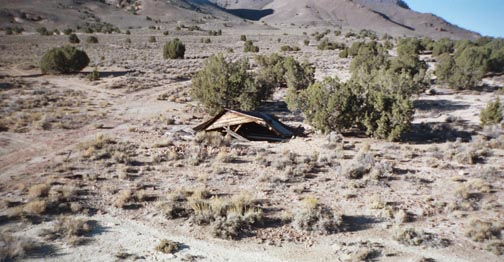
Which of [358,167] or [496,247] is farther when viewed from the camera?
[358,167]

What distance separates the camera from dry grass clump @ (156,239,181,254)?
8219 millimetres

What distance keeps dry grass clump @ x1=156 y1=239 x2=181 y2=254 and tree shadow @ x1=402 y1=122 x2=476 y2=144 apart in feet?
40.1

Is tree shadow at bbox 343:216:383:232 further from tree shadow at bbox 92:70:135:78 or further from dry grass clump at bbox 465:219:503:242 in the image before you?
tree shadow at bbox 92:70:135:78

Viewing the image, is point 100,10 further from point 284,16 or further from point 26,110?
point 26,110

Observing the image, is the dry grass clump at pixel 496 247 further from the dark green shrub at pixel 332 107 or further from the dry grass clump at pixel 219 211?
the dark green shrub at pixel 332 107

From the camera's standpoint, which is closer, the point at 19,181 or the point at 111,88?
the point at 19,181

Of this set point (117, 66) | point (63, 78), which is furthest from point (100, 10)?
point (63, 78)

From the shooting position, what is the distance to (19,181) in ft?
38.6

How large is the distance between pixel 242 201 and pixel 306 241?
2.36m

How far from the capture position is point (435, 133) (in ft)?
57.7

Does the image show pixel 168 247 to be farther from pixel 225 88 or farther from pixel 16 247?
pixel 225 88

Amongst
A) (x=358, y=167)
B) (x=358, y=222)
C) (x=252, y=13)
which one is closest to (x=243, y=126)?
(x=358, y=167)

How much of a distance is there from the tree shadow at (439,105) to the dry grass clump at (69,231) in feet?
71.4

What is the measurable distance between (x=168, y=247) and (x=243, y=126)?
1092 centimetres
